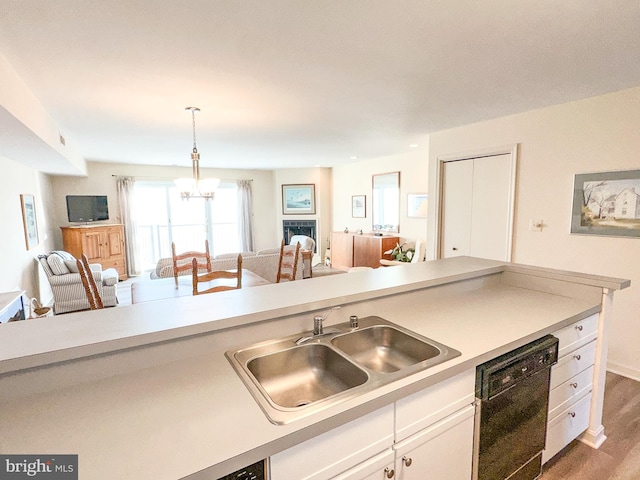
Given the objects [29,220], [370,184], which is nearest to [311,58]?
[29,220]

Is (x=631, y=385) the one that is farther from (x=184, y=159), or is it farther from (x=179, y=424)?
(x=184, y=159)

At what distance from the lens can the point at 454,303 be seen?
1.86 m

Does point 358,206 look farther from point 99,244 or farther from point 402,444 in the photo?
point 402,444

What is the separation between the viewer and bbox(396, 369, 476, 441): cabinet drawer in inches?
42.4

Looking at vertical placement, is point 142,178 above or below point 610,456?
above

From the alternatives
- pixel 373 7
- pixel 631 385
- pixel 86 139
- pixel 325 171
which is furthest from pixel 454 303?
pixel 325 171

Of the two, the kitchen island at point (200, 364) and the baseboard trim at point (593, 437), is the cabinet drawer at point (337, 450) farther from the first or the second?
the baseboard trim at point (593, 437)

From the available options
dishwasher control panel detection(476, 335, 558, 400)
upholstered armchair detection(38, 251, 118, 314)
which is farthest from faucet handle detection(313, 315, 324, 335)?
upholstered armchair detection(38, 251, 118, 314)

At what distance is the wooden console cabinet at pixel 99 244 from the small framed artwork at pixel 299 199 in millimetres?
3610

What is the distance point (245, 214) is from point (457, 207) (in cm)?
532

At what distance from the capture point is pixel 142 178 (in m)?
6.81

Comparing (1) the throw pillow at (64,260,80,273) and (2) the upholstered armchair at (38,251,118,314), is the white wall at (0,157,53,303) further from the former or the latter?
(1) the throw pillow at (64,260,80,273)

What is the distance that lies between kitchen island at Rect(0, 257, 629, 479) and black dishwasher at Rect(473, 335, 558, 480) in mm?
80

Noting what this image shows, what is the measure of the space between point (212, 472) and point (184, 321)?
0.63 m
